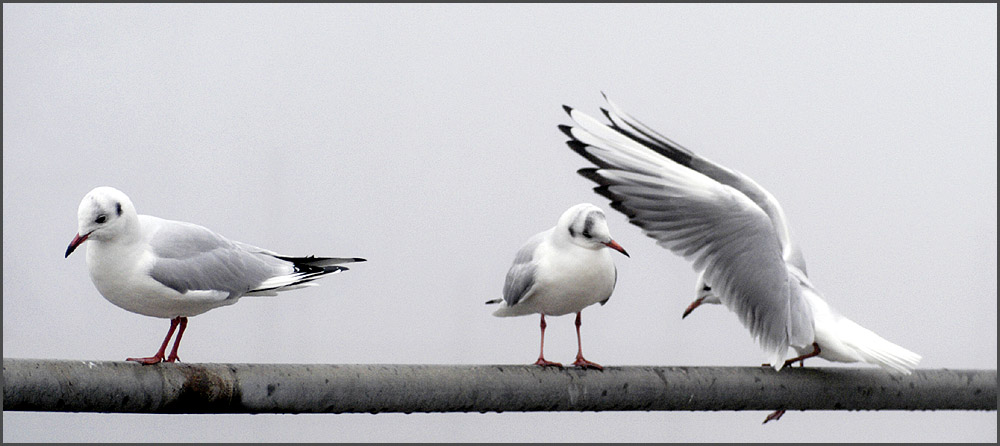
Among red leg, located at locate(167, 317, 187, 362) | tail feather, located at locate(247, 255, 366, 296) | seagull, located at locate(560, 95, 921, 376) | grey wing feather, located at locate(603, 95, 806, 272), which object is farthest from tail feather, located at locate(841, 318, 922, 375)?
red leg, located at locate(167, 317, 187, 362)

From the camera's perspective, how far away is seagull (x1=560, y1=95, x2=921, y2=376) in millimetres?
1131

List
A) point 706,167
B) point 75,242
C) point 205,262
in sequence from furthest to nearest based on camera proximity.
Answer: point 706,167
point 205,262
point 75,242

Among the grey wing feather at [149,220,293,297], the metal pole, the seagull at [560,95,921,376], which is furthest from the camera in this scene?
the seagull at [560,95,921,376]

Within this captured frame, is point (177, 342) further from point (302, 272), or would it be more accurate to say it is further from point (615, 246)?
point (615, 246)

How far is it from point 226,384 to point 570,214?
0.40m

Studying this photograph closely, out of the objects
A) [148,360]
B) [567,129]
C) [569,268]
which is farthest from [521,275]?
[148,360]

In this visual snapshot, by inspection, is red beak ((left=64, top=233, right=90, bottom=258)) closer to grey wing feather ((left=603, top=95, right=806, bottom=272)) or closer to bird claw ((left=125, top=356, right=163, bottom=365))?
bird claw ((left=125, top=356, right=163, bottom=365))

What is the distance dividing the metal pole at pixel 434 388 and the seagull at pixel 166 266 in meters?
0.08

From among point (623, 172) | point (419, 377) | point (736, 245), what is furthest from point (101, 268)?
point (736, 245)

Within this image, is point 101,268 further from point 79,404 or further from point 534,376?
point 534,376

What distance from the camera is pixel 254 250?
3.78 feet

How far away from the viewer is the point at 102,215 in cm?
97

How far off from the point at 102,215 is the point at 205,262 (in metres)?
0.12

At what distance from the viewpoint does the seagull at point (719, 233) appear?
113cm
